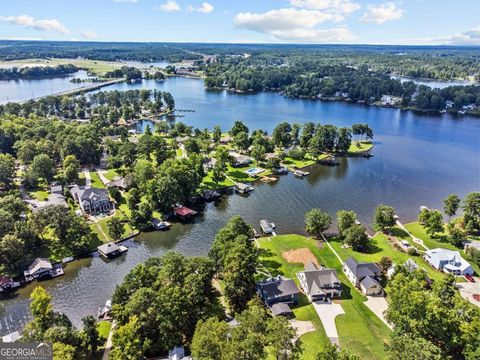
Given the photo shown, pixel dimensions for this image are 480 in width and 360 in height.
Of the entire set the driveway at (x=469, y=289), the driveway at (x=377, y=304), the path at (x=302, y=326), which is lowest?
the path at (x=302, y=326)

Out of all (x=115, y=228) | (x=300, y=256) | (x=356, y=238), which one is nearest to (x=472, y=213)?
(x=356, y=238)

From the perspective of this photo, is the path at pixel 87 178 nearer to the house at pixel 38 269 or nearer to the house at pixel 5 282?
the house at pixel 38 269

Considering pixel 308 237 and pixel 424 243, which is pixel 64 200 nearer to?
pixel 308 237

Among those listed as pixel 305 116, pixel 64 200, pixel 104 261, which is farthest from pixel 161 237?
pixel 305 116

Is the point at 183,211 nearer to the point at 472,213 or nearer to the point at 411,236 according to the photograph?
the point at 411,236

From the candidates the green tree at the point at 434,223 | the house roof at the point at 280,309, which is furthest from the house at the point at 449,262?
the house roof at the point at 280,309

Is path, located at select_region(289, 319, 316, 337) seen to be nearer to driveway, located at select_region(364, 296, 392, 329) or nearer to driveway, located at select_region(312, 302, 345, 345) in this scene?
driveway, located at select_region(312, 302, 345, 345)
